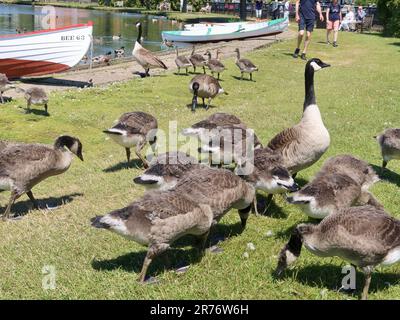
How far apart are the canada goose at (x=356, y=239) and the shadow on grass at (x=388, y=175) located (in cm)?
420

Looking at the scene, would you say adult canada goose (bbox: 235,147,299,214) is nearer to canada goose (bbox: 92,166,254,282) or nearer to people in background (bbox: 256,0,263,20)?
canada goose (bbox: 92,166,254,282)

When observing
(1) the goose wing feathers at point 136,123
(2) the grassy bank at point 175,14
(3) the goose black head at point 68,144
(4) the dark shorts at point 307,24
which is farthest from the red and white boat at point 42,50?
(2) the grassy bank at point 175,14

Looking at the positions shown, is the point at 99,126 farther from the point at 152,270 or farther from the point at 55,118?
the point at 152,270

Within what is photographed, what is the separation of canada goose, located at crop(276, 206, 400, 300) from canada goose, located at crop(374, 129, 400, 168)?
13.2ft

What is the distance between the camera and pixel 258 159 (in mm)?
7520

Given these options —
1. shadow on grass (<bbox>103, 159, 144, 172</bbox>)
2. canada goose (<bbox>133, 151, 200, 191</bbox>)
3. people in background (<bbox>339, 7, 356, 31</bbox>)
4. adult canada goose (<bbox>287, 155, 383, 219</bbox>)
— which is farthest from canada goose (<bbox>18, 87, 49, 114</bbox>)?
people in background (<bbox>339, 7, 356, 31</bbox>)

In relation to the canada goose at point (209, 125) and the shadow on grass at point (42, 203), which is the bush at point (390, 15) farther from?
the shadow on grass at point (42, 203)

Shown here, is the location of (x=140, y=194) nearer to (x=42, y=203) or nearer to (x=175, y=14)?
(x=42, y=203)

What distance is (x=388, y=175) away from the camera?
9.56 metres

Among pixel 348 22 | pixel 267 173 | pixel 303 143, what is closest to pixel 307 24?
pixel 303 143

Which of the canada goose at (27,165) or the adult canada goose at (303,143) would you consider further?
the adult canada goose at (303,143)

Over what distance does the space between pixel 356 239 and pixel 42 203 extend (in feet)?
19.7

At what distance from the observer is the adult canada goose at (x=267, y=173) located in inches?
270
